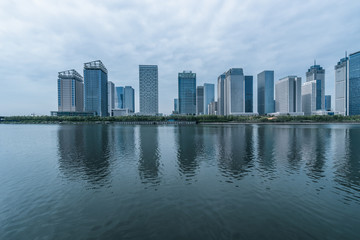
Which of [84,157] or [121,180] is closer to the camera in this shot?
[121,180]

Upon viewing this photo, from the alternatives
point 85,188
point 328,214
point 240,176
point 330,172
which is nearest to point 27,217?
point 85,188

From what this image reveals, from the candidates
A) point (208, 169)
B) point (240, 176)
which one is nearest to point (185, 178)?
point (208, 169)

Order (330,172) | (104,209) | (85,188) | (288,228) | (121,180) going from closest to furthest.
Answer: (288,228) < (104,209) < (85,188) < (121,180) < (330,172)

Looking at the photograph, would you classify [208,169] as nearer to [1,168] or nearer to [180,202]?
[180,202]

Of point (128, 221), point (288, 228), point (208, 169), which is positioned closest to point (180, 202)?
point (128, 221)

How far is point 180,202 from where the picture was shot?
59.0 feet

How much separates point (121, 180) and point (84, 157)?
63.3 ft

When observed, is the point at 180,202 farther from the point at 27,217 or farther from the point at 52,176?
the point at 52,176

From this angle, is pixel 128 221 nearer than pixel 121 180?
Yes

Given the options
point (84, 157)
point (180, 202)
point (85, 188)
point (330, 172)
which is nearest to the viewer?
point (180, 202)

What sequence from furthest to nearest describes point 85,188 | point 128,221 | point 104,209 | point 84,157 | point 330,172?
point 84,157 < point 330,172 < point 85,188 < point 104,209 < point 128,221

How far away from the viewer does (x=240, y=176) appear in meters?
25.8

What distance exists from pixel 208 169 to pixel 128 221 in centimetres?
Answer: 1776

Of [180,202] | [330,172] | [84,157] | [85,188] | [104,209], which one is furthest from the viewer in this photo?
[84,157]
